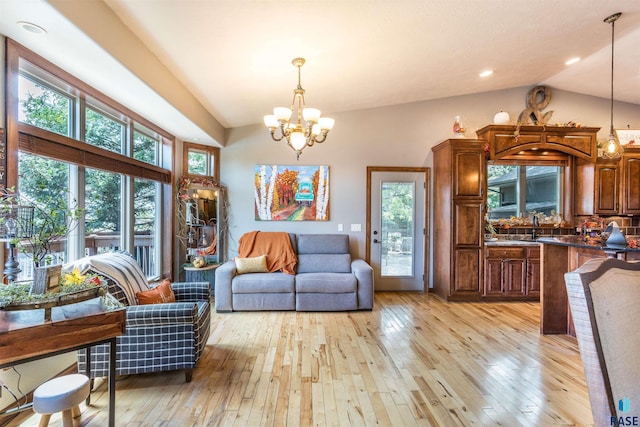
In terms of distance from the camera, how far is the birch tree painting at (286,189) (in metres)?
4.64

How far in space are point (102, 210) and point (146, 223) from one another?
86 centimetres

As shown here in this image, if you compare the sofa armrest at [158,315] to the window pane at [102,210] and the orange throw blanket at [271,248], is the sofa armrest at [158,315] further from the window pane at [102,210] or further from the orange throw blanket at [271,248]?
the orange throw blanket at [271,248]

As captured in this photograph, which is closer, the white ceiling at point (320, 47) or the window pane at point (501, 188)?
the white ceiling at point (320, 47)

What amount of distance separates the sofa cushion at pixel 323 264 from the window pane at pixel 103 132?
8.71 feet

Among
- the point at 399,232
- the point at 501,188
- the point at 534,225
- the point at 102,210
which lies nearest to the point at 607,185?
the point at 534,225

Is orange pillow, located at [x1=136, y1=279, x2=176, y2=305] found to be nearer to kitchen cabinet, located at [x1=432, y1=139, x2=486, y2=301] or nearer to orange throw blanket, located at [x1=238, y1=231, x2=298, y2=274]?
orange throw blanket, located at [x1=238, y1=231, x2=298, y2=274]

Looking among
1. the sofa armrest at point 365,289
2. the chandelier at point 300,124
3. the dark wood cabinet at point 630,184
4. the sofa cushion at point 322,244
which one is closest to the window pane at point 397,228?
the sofa cushion at point 322,244

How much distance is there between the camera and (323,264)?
4305mm

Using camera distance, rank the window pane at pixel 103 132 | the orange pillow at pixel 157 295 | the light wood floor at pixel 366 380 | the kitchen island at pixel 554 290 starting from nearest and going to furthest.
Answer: the light wood floor at pixel 366 380, the orange pillow at pixel 157 295, the window pane at pixel 103 132, the kitchen island at pixel 554 290

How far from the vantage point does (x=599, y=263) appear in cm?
95

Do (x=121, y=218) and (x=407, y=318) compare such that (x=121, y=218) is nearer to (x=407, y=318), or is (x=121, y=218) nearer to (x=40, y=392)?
(x=40, y=392)

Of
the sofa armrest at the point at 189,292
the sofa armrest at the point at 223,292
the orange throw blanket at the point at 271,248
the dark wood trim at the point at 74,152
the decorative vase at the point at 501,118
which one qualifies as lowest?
the sofa armrest at the point at 223,292

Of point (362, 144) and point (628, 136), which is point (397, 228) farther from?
point (628, 136)

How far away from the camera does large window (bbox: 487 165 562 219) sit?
473cm
